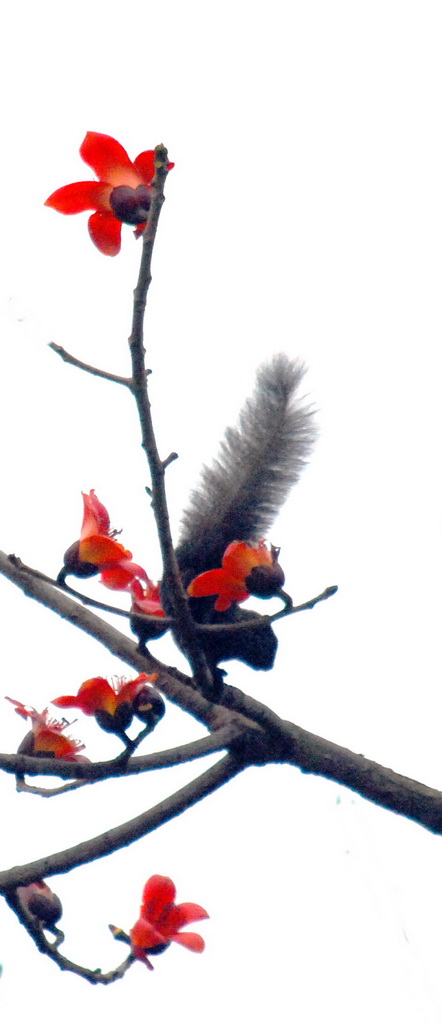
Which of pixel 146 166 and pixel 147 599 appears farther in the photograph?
pixel 147 599

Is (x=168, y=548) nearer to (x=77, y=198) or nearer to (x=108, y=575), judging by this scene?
(x=108, y=575)

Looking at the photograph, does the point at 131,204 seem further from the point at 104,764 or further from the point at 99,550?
Answer: the point at 104,764

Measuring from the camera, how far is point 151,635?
1718 millimetres

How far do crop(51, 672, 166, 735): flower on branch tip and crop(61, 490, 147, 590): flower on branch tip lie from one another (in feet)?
0.54

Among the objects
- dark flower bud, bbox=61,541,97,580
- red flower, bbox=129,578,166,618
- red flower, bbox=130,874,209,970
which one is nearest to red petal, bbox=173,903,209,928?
red flower, bbox=130,874,209,970

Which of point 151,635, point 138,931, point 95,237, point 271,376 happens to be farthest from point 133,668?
point 95,237

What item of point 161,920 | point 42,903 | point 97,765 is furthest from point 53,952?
point 97,765

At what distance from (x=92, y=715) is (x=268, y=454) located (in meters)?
0.74

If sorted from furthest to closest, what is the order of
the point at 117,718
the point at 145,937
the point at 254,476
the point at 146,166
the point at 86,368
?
the point at 254,476 → the point at 145,937 → the point at 117,718 → the point at 146,166 → the point at 86,368

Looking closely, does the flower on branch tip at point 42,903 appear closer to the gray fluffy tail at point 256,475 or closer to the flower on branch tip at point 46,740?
the flower on branch tip at point 46,740

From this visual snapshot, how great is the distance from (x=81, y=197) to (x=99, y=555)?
54 centimetres

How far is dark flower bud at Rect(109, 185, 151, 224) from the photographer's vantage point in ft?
4.92

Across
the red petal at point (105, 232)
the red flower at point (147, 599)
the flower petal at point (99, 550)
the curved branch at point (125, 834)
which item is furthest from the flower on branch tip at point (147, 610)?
the red petal at point (105, 232)

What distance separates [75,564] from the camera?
1.67 metres
